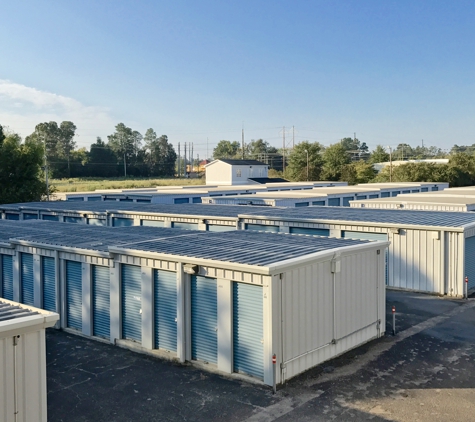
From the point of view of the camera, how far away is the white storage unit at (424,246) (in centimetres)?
1877

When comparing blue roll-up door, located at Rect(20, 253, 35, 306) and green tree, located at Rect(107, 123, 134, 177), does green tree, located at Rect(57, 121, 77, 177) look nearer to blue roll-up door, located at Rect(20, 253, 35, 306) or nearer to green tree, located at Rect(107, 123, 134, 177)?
green tree, located at Rect(107, 123, 134, 177)

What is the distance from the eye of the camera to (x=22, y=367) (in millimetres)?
8133

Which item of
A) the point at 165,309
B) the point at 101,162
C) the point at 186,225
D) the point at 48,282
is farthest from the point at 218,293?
the point at 101,162

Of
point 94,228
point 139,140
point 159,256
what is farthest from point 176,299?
point 139,140

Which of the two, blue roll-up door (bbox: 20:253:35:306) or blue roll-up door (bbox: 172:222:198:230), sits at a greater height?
blue roll-up door (bbox: 172:222:198:230)

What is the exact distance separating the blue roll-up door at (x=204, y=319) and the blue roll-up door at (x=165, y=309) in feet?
1.92

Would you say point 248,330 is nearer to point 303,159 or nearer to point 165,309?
point 165,309

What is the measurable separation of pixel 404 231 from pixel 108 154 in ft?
326

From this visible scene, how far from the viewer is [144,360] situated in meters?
12.7

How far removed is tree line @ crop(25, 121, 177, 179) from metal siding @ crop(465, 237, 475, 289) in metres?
87.7

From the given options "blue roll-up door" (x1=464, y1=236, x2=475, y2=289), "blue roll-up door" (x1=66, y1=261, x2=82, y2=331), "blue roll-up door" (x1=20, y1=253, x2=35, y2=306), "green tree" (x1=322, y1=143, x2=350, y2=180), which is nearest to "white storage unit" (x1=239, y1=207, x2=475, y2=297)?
"blue roll-up door" (x1=464, y1=236, x2=475, y2=289)

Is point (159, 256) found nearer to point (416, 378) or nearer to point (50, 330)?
point (50, 330)

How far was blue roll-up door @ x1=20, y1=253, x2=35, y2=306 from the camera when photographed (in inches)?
639

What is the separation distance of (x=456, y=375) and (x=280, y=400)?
13.4 feet
